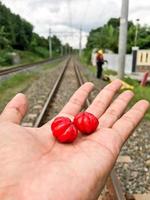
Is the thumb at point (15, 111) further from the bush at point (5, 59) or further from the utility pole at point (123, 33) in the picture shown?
the bush at point (5, 59)

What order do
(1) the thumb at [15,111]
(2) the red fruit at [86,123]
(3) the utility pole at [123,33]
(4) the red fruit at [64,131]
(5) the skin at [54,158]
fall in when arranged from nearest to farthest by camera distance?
(5) the skin at [54,158], (4) the red fruit at [64,131], (2) the red fruit at [86,123], (1) the thumb at [15,111], (3) the utility pole at [123,33]

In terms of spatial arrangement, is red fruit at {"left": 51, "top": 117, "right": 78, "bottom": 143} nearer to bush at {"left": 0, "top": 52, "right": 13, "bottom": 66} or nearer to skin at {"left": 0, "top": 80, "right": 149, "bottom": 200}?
skin at {"left": 0, "top": 80, "right": 149, "bottom": 200}

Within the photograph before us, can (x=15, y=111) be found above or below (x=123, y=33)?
below

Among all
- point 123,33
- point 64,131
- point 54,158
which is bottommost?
point 54,158

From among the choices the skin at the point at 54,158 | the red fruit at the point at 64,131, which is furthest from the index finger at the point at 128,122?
the red fruit at the point at 64,131

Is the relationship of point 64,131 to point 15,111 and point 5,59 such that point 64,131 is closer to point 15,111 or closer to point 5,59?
point 15,111

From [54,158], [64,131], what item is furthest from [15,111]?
[54,158]

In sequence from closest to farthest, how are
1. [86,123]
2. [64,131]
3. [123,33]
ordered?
[64,131], [86,123], [123,33]
